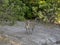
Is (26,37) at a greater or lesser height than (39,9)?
greater

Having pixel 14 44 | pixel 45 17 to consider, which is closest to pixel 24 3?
pixel 45 17

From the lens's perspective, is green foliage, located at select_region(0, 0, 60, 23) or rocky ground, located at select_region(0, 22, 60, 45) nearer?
rocky ground, located at select_region(0, 22, 60, 45)

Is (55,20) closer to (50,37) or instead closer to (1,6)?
(50,37)

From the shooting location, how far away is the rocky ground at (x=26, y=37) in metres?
8.77

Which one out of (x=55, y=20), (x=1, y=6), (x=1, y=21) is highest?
(x=1, y=6)

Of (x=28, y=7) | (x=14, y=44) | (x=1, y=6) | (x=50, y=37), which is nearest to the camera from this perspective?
(x=1, y=6)

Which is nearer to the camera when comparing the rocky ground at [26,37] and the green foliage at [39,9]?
the rocky ground at [26,37]

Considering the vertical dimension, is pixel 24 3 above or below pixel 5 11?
below

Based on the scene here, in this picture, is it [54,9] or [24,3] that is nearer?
[54,9]

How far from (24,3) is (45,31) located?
166 inches

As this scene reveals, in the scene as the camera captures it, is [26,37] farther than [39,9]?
No

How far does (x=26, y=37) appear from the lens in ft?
30.9

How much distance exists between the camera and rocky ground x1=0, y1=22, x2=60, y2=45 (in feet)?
28.8

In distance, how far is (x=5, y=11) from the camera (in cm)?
809
